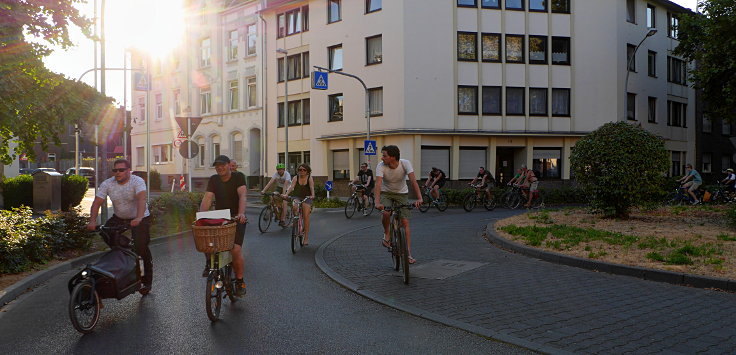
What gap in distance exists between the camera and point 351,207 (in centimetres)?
1828

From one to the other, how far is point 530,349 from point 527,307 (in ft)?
4.52

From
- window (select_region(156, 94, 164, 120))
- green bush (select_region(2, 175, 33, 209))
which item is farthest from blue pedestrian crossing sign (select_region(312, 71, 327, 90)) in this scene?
window (select_region(156, 94, 164, 120))

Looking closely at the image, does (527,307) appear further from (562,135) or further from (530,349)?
(562,135)

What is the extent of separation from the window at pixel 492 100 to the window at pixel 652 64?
10930mm

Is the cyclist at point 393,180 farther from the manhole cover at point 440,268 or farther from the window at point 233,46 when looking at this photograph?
the window at point 233,46

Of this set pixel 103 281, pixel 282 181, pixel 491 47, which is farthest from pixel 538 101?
pixel 103 281

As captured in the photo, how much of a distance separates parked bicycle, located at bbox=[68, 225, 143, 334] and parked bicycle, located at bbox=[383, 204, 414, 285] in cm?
318

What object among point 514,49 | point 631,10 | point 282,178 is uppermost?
point 631,10

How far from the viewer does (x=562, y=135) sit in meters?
30.0

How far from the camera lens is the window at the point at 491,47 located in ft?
97.2

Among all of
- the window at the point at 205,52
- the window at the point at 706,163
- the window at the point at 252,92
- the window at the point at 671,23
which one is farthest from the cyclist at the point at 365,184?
the window at the point at 706,163

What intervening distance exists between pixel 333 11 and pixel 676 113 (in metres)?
23.1

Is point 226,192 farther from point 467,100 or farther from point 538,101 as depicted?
point 538,101

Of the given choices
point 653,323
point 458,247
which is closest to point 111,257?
point 653,323
